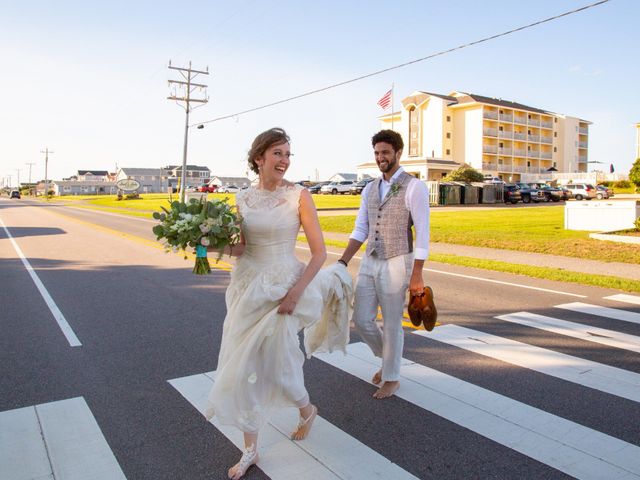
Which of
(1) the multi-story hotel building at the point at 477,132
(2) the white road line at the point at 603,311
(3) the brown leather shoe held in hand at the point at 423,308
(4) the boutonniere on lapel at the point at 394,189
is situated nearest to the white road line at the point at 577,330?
(2) the white road line at the point at 603,311

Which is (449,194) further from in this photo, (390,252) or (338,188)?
(390,252)

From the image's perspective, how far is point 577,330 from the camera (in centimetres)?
672

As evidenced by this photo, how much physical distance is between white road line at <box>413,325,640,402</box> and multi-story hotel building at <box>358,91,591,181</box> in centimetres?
6681

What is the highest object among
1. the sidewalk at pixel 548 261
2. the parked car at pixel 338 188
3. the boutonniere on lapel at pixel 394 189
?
the parked car at pixel 338 188

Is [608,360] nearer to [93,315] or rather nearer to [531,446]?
[531,446]

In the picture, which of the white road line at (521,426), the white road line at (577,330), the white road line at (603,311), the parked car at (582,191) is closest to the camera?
the white road line at (521,426)

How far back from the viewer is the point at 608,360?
5543 millimetres

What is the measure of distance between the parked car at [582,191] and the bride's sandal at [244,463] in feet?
174

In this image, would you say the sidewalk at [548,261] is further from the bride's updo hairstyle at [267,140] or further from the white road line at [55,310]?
the white road line at [55,310]

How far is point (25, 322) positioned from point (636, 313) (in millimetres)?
8318

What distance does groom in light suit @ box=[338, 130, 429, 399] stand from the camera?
4.40 meters

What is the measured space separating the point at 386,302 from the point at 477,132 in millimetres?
74789

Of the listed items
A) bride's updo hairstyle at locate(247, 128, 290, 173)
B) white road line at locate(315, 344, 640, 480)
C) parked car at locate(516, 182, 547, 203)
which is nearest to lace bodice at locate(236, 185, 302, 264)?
bride's updo hairstyle at locate(247, 128, 290, 173)

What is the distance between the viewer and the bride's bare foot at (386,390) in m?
4.56
